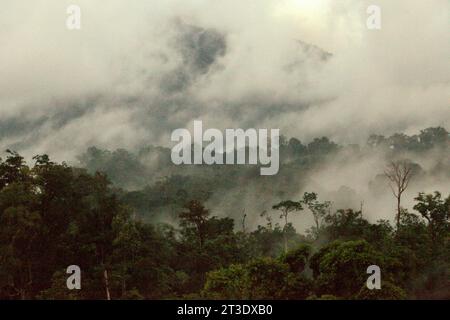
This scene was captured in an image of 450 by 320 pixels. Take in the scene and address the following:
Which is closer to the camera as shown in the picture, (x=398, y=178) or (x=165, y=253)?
(x=165, y=253)

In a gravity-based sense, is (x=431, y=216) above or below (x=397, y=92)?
below

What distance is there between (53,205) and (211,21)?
15156 centimetres

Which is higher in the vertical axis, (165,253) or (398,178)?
(398,178)

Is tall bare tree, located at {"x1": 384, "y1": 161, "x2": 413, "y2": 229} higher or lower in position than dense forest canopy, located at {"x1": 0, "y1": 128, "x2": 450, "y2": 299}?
higher

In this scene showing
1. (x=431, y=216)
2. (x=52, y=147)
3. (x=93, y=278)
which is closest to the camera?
(x=93, y=278)

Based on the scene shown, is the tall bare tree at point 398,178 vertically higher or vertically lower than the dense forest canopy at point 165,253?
higher

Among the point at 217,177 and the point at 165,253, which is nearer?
the point at 165,253

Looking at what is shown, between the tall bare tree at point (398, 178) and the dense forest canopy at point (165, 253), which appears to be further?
the tall bare tree at point (398, 178)

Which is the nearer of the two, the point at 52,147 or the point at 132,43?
the point at 52,147

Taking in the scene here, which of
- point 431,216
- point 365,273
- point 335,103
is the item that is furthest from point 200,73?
point 365,273

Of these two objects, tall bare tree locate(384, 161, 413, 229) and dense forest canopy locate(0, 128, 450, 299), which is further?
tall bare tree locate(384, 161, 413, 229)

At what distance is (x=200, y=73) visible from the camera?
164m
